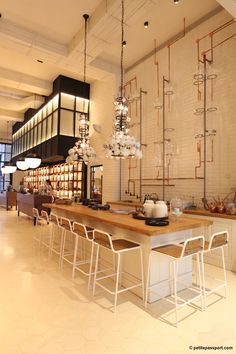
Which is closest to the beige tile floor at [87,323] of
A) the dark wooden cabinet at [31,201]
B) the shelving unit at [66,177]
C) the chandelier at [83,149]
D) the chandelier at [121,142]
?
the chandelier at [121,142]

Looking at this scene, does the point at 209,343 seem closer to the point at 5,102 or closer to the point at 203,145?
the point at 203,145

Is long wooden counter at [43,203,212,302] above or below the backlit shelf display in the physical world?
below

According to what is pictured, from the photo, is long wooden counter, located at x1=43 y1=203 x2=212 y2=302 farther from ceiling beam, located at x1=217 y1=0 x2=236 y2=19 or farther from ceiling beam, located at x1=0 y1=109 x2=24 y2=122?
ceiling beam, located at x1=0 y1=109 x2=24 y2=122

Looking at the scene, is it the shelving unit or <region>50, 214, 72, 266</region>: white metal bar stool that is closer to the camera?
<region>50, 214, 72, 266</region>: white metal bar stool

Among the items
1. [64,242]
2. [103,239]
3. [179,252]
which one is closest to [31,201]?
[64,242]

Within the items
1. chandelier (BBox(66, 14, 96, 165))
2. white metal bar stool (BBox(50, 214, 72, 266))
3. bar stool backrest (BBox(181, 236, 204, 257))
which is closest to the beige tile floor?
bar stool backrest (BBox(181, 236, 204, 257))

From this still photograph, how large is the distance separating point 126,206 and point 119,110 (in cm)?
296

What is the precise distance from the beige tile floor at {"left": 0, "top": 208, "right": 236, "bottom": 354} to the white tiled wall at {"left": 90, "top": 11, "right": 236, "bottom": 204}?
2.15 m

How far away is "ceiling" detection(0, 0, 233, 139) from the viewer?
4.64 meters

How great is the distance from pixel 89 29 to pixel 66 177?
223 inches

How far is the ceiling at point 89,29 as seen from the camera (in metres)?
4.64

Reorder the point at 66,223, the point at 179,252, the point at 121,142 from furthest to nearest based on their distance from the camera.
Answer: the point at 66,223 → the point at 121,142 → the point at 179,252

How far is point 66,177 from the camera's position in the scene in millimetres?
→ 9508

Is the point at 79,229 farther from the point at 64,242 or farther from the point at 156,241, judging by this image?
the point at 156,241
